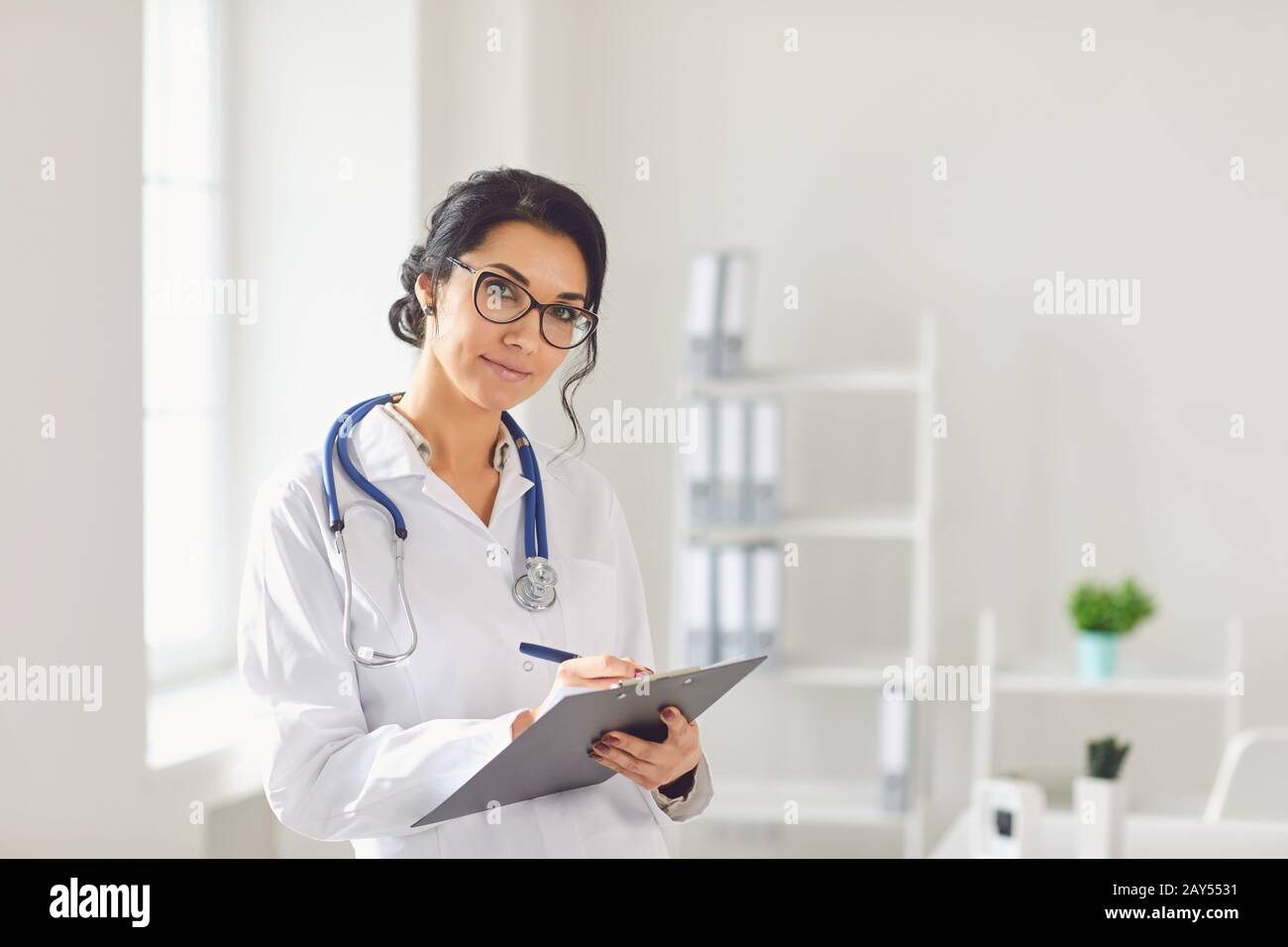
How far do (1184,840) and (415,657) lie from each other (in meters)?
1.30

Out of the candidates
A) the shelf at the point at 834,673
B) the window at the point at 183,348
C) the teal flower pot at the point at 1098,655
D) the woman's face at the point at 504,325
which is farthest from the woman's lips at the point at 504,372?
the teal flower pot at the point at 1098,655

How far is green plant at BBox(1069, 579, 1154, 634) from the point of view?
2.97m

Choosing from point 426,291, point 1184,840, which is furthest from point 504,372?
point 1184,840

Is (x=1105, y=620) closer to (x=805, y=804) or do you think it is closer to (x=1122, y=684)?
(x=1122, y=684)

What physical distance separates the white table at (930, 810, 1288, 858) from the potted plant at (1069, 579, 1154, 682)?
39.8 inches

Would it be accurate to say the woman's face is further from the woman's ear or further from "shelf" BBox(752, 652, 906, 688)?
"shelf" BBox(752, 652, 906, 688)

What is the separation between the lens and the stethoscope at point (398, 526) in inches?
48.4

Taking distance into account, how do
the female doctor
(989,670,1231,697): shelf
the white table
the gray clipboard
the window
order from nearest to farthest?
the gray clipboard → the female doctor → the white table → the window → (989,670,1231,697): shelf

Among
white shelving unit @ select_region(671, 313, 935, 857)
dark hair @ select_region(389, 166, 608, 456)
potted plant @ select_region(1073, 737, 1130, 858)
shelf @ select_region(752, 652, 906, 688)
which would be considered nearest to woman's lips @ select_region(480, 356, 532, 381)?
dark hair @ select_region(389, 166, 608, 456)

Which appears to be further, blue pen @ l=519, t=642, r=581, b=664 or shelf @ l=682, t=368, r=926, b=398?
shelf @ l=682, t=368, r=926, b=398

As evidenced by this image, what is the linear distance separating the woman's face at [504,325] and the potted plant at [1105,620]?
207cm

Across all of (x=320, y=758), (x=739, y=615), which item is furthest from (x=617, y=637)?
(x=739, y=615)

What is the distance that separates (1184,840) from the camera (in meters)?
1.93
